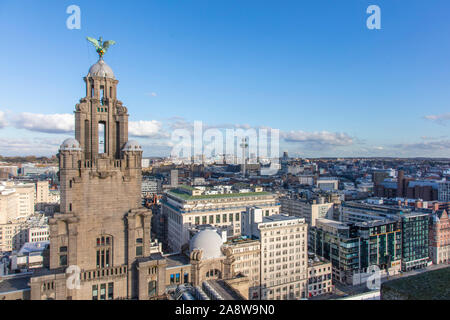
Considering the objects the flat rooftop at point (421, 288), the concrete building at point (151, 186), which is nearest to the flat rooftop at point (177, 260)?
the flat rooftop at point (421, 288)

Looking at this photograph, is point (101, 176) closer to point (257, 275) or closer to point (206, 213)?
point (257, 275)

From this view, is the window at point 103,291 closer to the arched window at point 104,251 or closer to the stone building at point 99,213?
the stone building at point 99,213

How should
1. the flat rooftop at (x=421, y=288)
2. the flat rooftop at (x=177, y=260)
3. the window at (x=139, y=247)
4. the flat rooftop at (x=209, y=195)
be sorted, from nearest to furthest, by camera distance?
the window at (x=139, y=247), the flat rooftop at (x=421, y=288), the flat rooftop at (x=177, y=260), the flat rooftop at (x=209, y=195)

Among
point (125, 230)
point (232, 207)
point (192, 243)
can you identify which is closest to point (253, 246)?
point (192, 243)

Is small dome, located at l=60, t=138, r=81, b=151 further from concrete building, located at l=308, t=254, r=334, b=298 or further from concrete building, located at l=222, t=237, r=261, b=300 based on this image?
concrete building, located at l=308, t=254, r=334, b=298

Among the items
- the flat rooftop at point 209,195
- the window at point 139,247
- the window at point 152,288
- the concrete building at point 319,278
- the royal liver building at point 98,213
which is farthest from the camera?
the flat rooftop at point 209,195

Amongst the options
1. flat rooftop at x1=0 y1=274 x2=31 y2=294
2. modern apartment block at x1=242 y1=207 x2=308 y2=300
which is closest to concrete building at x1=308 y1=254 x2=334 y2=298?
modern apartment block at x1=242 y1=207 x2=308 y2=300
